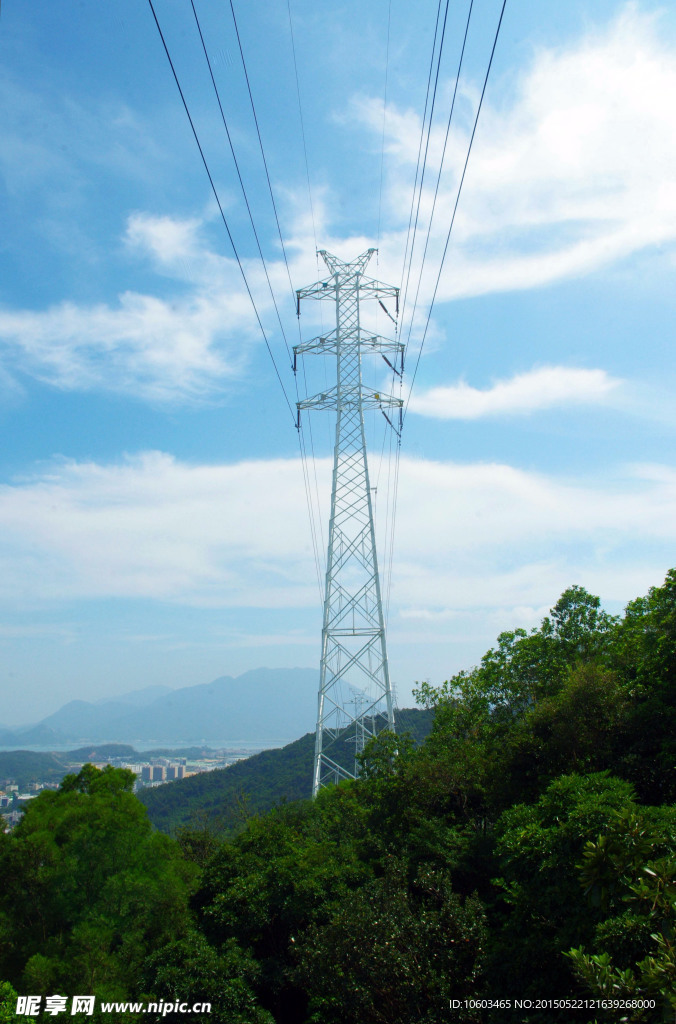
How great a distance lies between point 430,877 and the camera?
41.3 feet

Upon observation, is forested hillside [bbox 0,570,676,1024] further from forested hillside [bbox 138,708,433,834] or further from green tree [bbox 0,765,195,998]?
forested hillside [bbox 138,708,433,834]

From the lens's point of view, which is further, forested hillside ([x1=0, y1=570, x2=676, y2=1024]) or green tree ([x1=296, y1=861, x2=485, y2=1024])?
green tree ([x1=296, y1=861, x2=485, y2=1024])

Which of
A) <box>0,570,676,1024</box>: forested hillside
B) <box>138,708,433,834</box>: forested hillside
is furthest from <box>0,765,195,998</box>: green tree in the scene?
<box>138,708,433,834</box>: forested hillside

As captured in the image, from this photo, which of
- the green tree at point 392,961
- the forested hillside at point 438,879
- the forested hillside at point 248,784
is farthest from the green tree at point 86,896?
the forested hillside at point 248,784

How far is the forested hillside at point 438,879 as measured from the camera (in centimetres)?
848

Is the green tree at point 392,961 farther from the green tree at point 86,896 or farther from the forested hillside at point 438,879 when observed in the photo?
the green tree at point 86,896

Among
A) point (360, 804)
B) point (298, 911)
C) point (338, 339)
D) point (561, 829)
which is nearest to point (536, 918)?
point (561, 829)

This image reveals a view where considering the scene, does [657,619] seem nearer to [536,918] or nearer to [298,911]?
[536,918]

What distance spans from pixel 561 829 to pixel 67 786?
1984 centimetres

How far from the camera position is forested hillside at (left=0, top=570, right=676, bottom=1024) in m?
8.48

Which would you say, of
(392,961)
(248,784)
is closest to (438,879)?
(392,961)

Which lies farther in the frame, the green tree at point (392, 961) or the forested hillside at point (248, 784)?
the forested hillside at point (248, 784)

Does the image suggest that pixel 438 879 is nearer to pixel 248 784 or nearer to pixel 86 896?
pixel 86 896

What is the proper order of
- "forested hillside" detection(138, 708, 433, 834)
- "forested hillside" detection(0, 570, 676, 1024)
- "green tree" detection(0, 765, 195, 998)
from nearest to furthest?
"forested hillside" detection(0, 570, 676, 1024) < "green tree" detection(0, 765, 195, 998) < "forested hillside" detection(138, 708, 433, 834)
